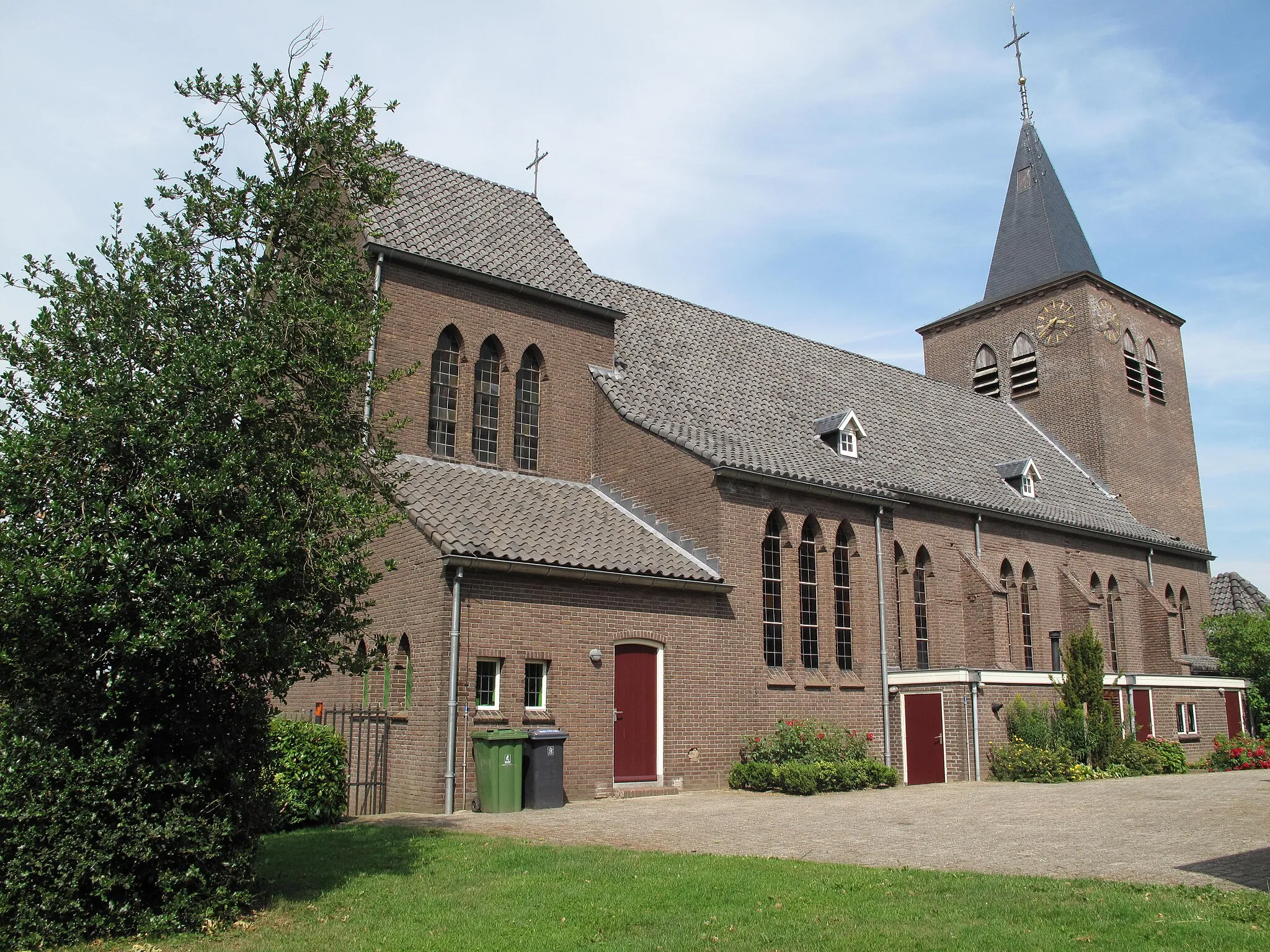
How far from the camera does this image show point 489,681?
16.8 m

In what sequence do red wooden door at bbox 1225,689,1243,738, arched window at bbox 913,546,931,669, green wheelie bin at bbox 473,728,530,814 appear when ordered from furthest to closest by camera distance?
red wooden door at bbox 1225,689,1243,738, arched window at bbox 913,546,931,669, green wheelie bin at bbox 473,728,530,814

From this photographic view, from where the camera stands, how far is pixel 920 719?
22469 millimetres

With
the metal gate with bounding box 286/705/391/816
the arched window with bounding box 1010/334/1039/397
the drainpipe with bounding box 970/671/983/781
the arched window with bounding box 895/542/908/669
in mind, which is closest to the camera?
the metal gate with bounding box 286/705/391/816

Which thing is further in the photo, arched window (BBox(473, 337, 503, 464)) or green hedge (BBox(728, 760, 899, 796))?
arched window (BBox(473, 337, 503, 464))

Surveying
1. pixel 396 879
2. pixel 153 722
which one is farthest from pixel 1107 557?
pixel 153 722

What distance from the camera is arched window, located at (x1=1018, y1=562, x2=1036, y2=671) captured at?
2769cm

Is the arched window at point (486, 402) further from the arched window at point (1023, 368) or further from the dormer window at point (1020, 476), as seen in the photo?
the arched window at point (1023, 368)

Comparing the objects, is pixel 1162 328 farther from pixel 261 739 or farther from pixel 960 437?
pixel 261 739

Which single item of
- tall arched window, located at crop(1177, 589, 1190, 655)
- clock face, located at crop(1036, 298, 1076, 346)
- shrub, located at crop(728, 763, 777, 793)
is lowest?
shrub, located at crop(728, 763, 777, 793)

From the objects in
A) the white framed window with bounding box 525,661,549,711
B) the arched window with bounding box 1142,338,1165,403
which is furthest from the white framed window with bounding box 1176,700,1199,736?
the white framed window with bounding box 525,661,549,711

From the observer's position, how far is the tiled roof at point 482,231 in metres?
21.5

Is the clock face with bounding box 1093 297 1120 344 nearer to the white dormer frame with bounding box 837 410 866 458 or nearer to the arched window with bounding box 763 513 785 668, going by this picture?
the white dormer frame with bounding box 837 410 866 458

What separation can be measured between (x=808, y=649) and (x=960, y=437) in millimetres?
11908

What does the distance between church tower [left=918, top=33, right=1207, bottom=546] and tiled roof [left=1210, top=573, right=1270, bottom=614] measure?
278 cm
